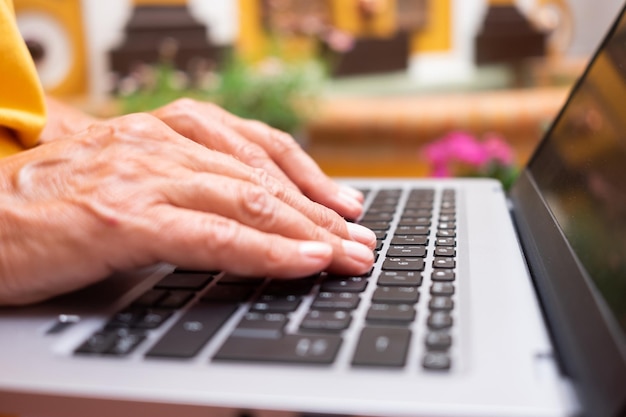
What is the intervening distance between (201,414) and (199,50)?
10.3 feet

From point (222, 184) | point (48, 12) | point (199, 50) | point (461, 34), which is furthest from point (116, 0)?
point (222, 184)

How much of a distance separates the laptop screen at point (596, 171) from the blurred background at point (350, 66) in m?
0.46

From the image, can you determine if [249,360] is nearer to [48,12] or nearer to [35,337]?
[35,337]

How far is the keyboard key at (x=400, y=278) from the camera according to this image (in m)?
0.38

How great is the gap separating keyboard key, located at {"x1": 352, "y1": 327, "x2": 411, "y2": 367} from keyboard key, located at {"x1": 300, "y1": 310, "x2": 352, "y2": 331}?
13 mm

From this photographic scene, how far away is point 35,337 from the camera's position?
0.33 metres

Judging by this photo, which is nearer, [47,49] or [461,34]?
[47,49]

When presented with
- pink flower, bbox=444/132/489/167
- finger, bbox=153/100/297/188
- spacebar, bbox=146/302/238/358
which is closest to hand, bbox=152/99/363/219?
finger, bbox=153/100/297/188

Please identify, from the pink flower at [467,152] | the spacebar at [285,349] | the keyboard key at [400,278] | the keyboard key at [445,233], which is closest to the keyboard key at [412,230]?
the keyboard key at [445,233]

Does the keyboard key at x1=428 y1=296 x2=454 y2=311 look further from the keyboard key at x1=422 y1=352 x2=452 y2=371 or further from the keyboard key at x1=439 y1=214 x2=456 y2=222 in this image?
the keyboard key at x1=439 y1=214 x2=456 y2=222

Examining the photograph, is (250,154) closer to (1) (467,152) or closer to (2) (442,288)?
(2) (442,288)

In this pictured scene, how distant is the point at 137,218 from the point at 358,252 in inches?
4.9

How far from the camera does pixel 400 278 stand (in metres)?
0.39

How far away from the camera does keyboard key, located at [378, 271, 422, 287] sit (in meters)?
0.38
